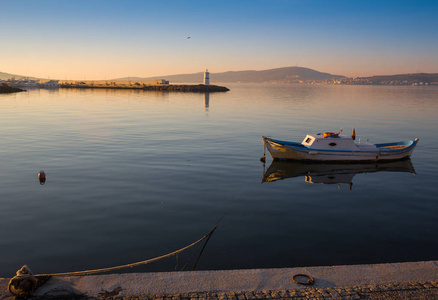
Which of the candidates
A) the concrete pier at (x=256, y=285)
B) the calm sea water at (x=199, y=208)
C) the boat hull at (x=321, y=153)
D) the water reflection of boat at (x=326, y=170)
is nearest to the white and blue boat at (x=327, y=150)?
the boat hull at (x=321, y=153)

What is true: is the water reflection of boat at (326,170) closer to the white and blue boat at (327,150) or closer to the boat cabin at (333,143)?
the white and blue boat at (327,150)

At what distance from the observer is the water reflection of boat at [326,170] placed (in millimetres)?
24872

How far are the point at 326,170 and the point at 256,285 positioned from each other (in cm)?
2018

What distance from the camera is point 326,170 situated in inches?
1078

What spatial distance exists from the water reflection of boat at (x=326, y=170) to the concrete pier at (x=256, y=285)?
14.6 m

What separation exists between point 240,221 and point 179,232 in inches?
116

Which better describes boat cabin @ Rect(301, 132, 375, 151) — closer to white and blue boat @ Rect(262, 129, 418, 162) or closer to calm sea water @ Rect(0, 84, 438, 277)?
white and blue boat @ Rect(262, 129, 418, 162)

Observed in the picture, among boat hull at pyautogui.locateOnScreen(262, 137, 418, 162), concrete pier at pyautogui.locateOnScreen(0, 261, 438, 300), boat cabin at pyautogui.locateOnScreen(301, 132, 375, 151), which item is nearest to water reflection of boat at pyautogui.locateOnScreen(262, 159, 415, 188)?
boat hull at pyautogui.locateOnScreen(262, 137, 418, 162)

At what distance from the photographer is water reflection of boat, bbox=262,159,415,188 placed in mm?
24872

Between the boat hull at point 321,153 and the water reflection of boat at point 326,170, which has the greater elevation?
the boat hull at point 321,153

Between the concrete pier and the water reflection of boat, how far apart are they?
14.6 m

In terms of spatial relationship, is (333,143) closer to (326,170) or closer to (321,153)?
(321,153)

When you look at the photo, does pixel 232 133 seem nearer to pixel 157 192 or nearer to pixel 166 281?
pixel 157 192

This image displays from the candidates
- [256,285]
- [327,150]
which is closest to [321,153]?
[327,150]
